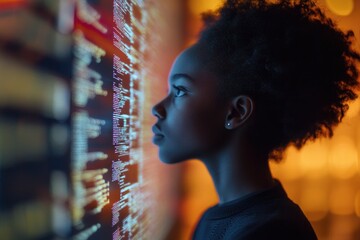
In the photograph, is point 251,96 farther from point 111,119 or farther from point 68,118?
point 68,118

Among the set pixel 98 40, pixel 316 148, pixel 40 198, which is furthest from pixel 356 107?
pixel 40 198

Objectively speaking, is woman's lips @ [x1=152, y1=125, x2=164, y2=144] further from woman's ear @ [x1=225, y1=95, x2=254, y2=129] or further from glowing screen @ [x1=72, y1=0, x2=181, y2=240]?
woman's ear @ [x1=225, y1=95, x2=254, y2=129]

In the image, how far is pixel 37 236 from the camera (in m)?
0.52

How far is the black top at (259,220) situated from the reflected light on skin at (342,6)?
1.58m

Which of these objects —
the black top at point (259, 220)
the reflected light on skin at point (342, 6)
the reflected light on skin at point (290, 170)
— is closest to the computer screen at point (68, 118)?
the black top at point (259, 220)

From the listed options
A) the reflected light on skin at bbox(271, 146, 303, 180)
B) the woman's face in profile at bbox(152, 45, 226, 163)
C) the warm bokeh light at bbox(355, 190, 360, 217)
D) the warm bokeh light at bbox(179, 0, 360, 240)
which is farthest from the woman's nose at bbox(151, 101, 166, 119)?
the warm bokeh light at bbox(355, 190, 360, 217)

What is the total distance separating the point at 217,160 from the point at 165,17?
2.89 feet

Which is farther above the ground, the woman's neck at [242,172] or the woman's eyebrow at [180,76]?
the woman's eyebrow at [180,76]

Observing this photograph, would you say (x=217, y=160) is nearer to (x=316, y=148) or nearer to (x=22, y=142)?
(x=22, y=142)

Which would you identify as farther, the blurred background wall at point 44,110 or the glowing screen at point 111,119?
the glowing screen at point 111,119

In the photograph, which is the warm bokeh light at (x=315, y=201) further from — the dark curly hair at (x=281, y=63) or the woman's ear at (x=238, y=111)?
the woman's ear at (x=238, y=111)

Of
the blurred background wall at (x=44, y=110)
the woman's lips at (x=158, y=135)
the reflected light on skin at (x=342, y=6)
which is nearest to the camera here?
the blurred background wall at (x=44, y=110)

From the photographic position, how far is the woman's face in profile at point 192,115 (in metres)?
0.87

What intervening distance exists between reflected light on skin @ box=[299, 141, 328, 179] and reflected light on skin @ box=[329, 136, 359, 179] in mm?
40
